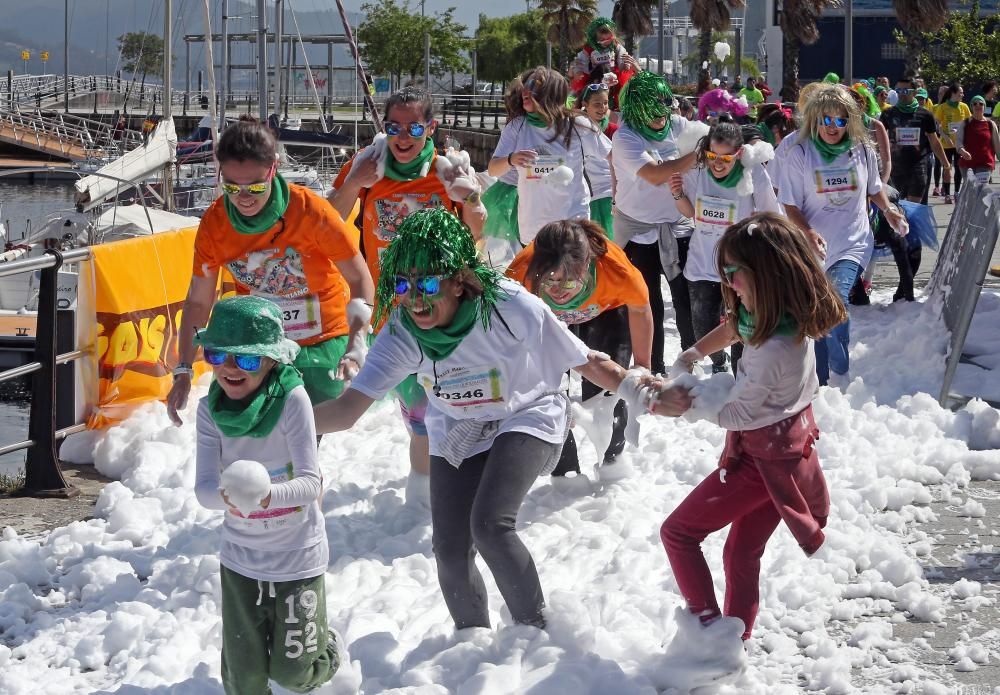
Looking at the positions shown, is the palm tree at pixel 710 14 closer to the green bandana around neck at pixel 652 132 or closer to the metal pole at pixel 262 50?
the metal pole at pixel 262 50

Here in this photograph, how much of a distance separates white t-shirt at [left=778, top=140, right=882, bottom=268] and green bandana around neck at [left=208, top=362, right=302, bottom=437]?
5102mm

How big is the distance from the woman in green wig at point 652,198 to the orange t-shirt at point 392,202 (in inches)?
93.3

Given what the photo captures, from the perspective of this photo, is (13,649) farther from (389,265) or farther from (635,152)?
(635,152)

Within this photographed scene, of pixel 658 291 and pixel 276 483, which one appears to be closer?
pixel 276 483

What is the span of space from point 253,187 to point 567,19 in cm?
5241

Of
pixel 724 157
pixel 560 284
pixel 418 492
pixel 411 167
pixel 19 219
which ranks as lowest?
pixel 418 492

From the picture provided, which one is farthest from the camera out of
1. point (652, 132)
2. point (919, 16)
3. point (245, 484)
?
point (919, 16)

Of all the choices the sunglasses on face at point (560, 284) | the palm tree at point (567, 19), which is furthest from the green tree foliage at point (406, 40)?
the sunglasses on face at point (560, 284)

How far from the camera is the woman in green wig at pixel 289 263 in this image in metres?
5.36

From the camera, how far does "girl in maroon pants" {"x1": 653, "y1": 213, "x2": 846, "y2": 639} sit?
13.4 ft

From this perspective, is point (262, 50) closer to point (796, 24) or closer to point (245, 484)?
point (245, 484)

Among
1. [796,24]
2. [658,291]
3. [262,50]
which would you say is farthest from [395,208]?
[796,24]

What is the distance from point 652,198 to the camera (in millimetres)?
8695

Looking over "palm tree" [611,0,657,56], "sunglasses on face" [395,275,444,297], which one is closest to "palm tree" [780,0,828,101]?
"palm tree" [611,0,657,56]
